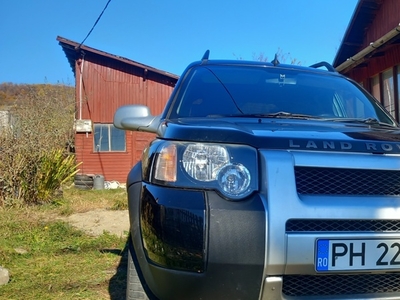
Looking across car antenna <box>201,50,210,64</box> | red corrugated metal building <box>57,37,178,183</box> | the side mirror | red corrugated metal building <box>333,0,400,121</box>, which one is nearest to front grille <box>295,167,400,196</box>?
the side mirror

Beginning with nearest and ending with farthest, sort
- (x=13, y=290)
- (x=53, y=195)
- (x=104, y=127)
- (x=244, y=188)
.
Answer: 1. (x=244, y=188)
2. (x=13, y=290)
3. (x=53, y=195)
4. (x=104, y=127)

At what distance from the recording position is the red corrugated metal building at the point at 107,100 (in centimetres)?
1662

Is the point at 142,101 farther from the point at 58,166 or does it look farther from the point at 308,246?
the point at 308,246

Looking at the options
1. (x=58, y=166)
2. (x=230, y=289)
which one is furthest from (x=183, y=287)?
(x=58, y=166)

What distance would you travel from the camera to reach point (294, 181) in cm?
161

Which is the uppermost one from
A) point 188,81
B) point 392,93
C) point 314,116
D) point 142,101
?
point 142,101

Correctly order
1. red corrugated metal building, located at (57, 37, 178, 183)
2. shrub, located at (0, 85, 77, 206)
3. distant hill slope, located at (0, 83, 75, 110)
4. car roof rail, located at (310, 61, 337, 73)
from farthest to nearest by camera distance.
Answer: red corrugated metal building, located at (57, 37, 178, 183) < distant hill slope, located at (0, 83, 75, 110) < shrub, located at (0, 85, 77, 206) < car roof rail, located at (310, 61, 337, 73)

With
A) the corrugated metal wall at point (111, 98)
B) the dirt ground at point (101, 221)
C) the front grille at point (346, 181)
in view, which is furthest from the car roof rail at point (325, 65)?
the corrugated metal wall at point (111, 98)

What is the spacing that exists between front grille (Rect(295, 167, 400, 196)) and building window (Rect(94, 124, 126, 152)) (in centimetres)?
1573

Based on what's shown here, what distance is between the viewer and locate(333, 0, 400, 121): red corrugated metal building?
945cm

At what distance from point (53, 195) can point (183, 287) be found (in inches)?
337

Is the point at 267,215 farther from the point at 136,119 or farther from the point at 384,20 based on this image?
the point at 384,20

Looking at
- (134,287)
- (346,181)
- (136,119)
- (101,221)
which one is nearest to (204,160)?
(346,181)

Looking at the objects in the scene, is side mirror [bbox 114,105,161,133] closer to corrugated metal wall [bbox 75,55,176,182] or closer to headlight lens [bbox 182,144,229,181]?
headlight lens [bbox 182,144,229,181]
